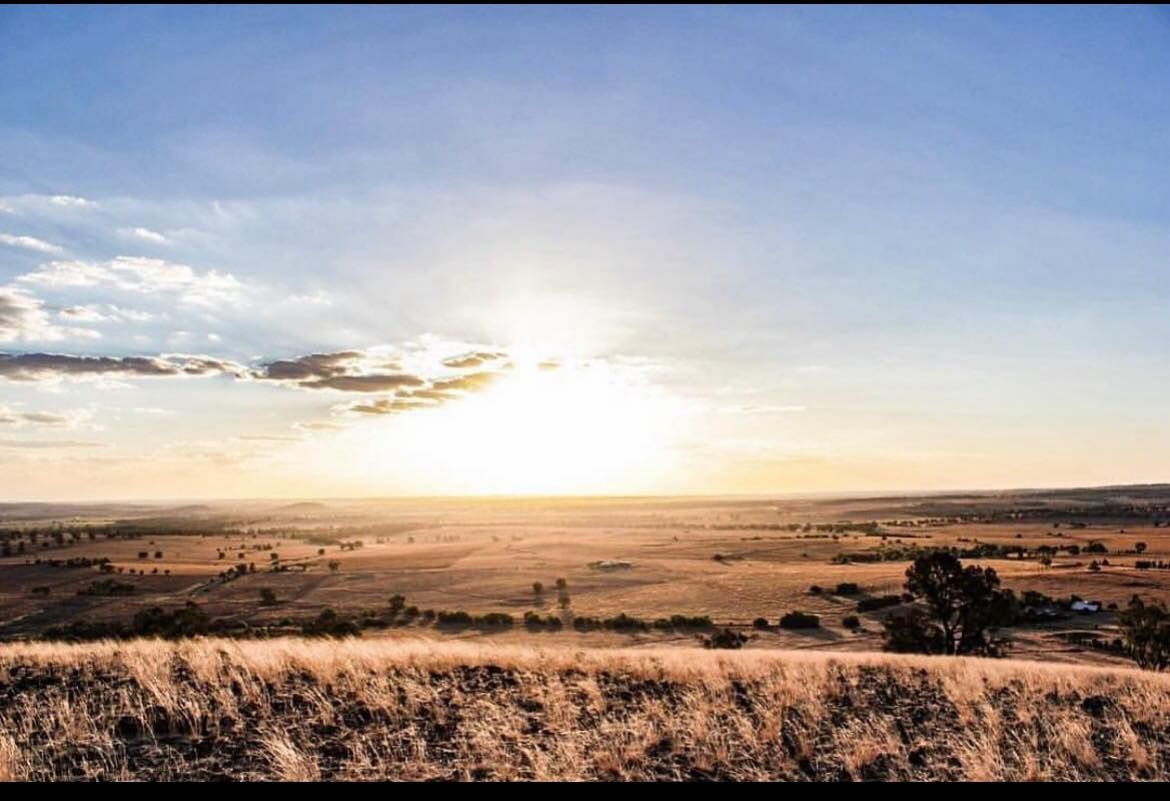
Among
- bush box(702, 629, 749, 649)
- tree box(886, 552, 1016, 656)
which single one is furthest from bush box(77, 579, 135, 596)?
tree box(886, 552, 1016, 656)

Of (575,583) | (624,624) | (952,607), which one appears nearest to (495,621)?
(624,624)

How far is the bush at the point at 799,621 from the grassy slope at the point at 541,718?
129 ft

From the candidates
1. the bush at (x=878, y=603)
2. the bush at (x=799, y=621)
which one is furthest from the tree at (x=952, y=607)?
the bush at (x=878, y=603)

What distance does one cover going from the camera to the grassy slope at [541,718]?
7.48 meters

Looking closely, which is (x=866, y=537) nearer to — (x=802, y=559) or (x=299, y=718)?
(x=802, y=559)

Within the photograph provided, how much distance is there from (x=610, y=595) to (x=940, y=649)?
38.6 meters

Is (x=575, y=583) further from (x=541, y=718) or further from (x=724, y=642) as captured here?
(x=541, y=718)

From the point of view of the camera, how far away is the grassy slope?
7.48 m

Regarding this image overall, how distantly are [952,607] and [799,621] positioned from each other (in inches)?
780

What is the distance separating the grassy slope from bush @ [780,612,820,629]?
129 ft

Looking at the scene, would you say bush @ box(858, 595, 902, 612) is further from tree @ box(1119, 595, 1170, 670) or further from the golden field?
tree @ box(1119, 595, 1170, 670)

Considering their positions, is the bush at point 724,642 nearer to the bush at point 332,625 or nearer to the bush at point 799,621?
the bush at point 799,621

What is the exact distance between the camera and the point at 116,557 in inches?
3954
